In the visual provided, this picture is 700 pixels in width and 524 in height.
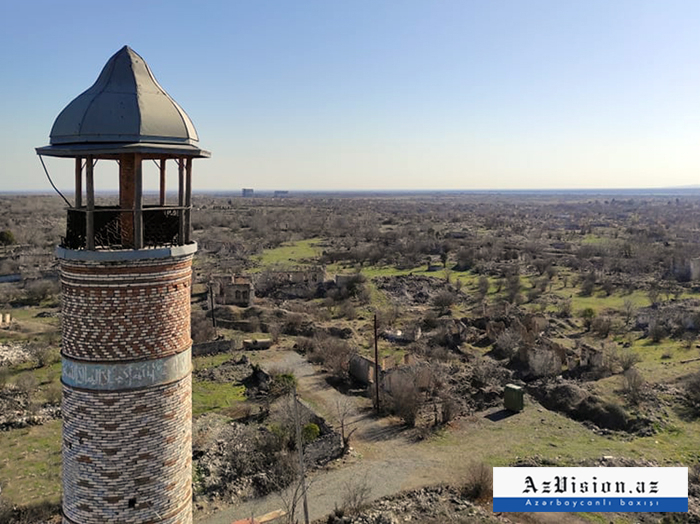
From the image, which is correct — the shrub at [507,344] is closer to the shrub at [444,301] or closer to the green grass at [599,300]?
the shrub at [444,301]

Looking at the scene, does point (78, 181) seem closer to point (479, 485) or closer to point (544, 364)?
point (479, 485)

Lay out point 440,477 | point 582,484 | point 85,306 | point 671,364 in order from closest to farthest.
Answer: point 85,306
point 582,484
point 440,477
point 671,364

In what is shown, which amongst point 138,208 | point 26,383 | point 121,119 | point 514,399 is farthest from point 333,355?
point 121,119

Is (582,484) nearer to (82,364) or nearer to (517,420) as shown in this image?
(517,420)

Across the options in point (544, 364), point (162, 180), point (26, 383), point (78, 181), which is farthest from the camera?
point (544, 364)

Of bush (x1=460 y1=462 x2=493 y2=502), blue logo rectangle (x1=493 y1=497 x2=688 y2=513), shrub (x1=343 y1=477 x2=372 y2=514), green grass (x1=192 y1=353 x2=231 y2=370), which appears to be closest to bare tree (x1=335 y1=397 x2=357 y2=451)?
shrub (x1=343 y1=477 x2=372 y2=514)

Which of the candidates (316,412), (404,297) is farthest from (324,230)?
(316,412)
